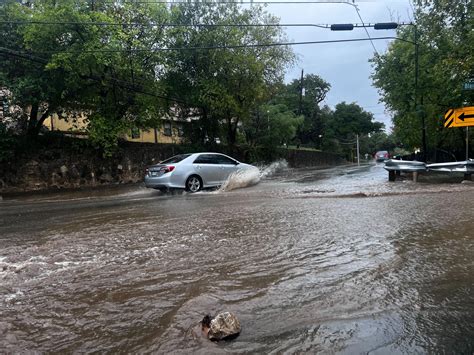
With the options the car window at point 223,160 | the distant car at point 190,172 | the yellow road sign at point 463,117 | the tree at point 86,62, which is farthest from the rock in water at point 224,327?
the tree at point 86,62

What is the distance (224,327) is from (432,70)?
18.0 meters

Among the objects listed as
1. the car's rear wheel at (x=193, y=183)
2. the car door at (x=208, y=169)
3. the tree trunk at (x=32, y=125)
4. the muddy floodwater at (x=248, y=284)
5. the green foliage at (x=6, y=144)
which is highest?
the tree trunk at (x=32, y=125)

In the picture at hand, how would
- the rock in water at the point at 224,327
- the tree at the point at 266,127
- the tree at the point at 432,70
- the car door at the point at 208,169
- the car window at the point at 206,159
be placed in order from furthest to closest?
the tree at the point at 266,127, the tree at the point at 432,70, the car window at the point at 206,159, the car door at the point at 208,169, the rock in water at the point at 224,327

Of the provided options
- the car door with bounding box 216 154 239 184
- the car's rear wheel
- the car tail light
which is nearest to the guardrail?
the car door with bounding box 216 154 239 184

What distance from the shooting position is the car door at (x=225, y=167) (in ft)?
47.1

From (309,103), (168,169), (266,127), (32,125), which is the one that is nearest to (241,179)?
(168,169)

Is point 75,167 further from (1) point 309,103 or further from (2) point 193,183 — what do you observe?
(1) point 309,103

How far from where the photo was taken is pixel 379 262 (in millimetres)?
4359

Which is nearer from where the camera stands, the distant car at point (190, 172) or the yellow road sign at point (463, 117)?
the distant car at point (190, 172)

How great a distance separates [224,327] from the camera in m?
2.79

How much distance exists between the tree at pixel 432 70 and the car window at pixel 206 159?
9201mm

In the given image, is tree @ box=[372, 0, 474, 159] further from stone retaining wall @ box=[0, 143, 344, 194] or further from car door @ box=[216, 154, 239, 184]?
stone retaining wall @ box=[0, 143, 344, 194]

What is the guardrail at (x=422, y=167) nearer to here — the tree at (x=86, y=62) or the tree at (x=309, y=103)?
the tree at (x=86, y=62)

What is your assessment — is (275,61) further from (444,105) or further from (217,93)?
(444,105)
